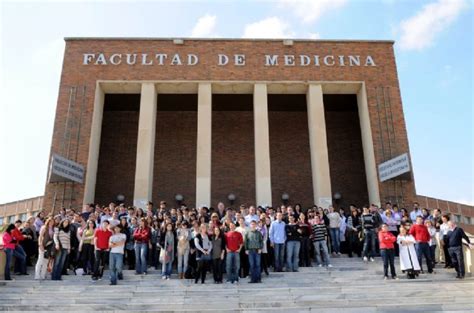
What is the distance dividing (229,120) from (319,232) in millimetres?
11915

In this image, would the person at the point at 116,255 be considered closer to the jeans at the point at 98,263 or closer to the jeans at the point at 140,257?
the jeans at the point at 98,263

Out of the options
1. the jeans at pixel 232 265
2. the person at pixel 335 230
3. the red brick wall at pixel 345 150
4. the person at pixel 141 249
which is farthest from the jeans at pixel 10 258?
the red brick wall at pixel 345 150

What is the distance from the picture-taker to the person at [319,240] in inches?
442

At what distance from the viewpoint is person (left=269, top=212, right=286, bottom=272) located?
10.9 m

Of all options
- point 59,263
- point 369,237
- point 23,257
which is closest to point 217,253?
point 59,263

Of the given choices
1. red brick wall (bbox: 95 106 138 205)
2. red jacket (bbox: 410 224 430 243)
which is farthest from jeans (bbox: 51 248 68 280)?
red brick wall (bbox: 95 106 138 205)

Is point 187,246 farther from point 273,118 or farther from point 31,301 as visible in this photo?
point 273,118

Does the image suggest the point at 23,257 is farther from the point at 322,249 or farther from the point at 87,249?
the point at 322,249

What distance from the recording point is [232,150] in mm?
21797

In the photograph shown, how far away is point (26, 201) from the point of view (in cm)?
2967

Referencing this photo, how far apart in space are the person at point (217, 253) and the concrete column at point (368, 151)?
8620 millimetres

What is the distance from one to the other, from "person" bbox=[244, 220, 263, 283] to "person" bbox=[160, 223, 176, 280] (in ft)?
5.87

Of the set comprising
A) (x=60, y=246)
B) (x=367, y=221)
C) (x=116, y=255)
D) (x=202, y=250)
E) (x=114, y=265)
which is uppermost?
(x=367, y=221)

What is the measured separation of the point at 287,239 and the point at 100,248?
447 centimetres
